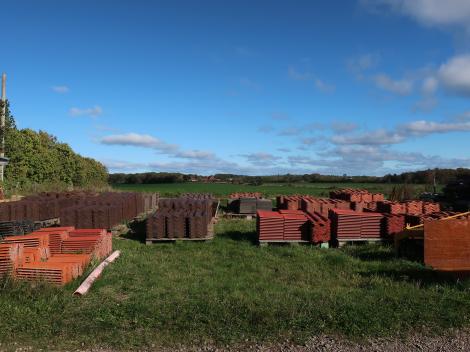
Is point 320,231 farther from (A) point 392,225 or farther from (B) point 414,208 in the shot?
(B) point 414,208

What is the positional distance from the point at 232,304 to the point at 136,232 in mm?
9964

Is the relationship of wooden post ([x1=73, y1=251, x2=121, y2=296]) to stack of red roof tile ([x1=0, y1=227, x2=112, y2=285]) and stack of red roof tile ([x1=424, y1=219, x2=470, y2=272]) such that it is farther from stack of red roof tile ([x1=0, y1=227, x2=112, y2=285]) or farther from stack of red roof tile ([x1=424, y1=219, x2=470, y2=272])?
stack of red roof tile ([x1=424, y1=219, x2=470, y2=272])

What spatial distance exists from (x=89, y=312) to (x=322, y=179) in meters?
90.4

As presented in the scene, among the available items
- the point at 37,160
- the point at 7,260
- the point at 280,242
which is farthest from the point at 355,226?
the point at 37,160

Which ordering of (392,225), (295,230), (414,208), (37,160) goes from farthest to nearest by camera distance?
(37,160) → (414,208) → (392,225) → (295,230)

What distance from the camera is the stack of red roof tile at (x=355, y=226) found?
12.6 meters

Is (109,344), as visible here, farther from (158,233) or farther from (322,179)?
(322,179)

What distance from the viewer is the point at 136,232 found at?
15.8 m

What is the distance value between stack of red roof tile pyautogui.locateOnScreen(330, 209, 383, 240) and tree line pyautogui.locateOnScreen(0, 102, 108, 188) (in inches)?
1034

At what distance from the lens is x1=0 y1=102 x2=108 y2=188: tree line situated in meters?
34.5

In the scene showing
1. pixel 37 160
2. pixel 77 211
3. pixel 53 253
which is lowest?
pixel 53 253

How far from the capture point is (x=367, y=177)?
88.0 metres

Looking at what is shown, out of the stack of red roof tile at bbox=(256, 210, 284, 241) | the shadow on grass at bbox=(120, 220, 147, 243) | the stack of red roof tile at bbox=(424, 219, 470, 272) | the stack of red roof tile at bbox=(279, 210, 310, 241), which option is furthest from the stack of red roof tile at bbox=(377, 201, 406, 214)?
the shadow on grass at bbox=(120, 220, 147, 243)

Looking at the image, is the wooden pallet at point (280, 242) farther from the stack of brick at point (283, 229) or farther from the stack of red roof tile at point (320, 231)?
the stack of red roof tile at point (320, 231)
